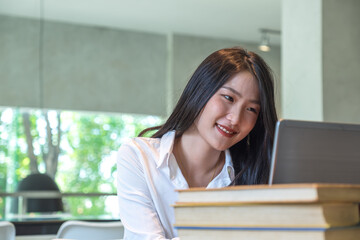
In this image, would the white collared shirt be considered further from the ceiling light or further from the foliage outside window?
the ceiling light

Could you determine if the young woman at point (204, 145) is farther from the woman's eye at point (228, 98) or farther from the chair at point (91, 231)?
the chair at point (91, 231)

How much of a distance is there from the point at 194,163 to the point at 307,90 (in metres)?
3.07

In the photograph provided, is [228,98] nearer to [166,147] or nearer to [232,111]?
[232,111]

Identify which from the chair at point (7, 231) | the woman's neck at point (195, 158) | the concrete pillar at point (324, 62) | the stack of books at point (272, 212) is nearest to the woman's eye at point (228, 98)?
the woman's neck at point (195, 158)

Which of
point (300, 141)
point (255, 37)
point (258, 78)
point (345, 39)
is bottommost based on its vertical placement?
point (300, 141)

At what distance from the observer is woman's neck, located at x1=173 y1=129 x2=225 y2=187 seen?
161cm

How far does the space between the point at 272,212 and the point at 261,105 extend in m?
0.62

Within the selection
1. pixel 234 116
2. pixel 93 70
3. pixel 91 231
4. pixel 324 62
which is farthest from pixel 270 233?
pixel 93 70

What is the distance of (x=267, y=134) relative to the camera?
5.04ft

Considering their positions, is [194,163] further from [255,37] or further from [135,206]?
[255,37]

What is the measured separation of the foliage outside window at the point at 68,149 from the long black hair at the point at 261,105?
6028 mm

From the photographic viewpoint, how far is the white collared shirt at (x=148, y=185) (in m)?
1.37

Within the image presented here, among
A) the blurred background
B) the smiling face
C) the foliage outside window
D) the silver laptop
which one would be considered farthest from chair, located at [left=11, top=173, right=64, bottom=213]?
the silver laptop

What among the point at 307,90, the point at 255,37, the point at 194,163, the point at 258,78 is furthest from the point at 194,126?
the point at 255,37
